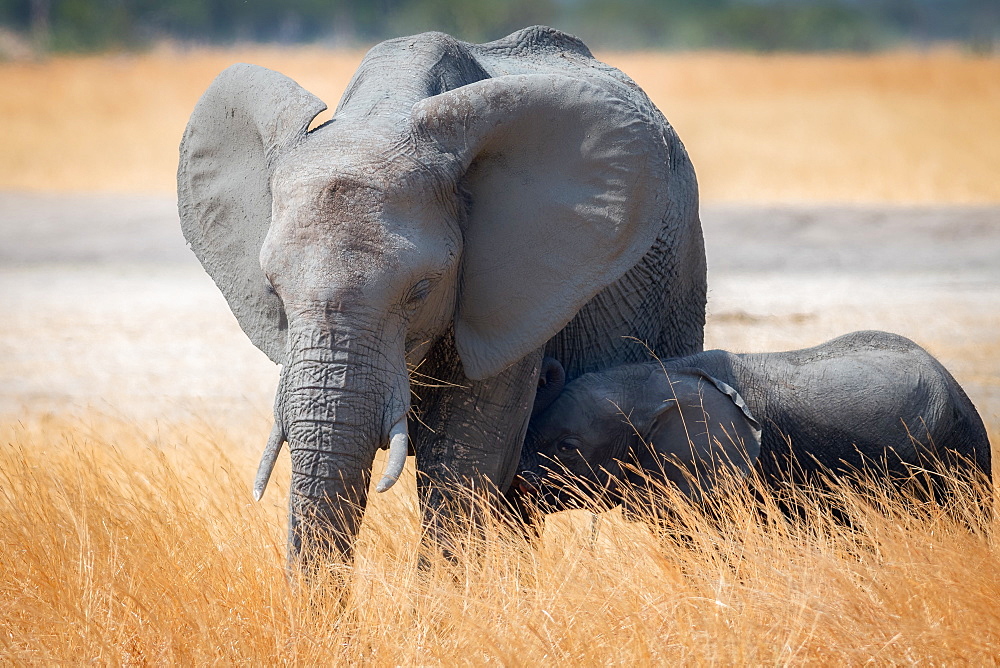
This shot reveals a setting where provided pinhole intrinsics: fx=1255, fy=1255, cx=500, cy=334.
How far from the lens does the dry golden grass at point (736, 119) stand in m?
16.3

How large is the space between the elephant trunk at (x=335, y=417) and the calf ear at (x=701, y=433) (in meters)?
1.28

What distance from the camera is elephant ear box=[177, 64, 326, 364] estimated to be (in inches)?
152

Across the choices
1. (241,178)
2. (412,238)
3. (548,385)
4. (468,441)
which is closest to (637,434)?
(548,385)

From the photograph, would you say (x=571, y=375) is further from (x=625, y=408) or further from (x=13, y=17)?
(x=13, y=17)

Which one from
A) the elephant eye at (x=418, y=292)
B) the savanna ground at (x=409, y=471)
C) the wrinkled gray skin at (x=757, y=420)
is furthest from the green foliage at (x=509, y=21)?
the elephant eye at (x=418, y=292)

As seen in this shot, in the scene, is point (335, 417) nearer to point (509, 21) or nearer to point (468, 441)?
point (468, 441)

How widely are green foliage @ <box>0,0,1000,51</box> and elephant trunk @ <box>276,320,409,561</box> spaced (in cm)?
1246

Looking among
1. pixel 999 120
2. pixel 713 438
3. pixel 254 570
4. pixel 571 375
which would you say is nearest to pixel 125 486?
pixel 254 570

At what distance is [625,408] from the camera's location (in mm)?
4406

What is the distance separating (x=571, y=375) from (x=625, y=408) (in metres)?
0.29

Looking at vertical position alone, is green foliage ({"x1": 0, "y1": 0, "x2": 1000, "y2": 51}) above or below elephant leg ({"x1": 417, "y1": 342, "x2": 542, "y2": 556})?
below

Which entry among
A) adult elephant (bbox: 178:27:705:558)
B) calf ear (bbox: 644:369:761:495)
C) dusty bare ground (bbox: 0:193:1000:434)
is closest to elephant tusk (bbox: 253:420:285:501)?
adult elephant (bbox: 178:27:705:558)

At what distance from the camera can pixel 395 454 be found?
3.43m

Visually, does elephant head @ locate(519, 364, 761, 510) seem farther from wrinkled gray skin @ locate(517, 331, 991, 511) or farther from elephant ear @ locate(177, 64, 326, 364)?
elephant ear @ locate(177, 64, 326, 364)
